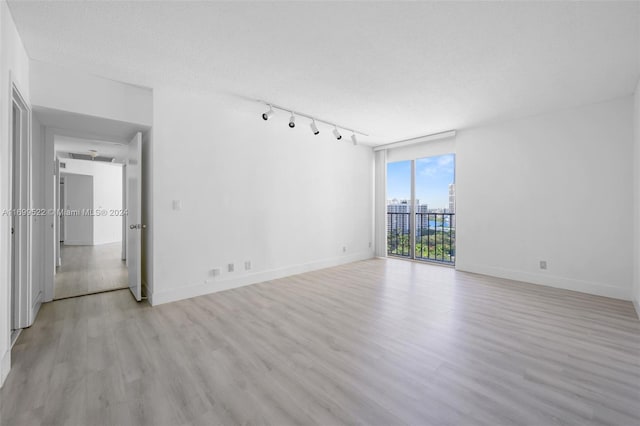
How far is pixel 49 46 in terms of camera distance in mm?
2420

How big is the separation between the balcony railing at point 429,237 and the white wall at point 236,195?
5.24 ft

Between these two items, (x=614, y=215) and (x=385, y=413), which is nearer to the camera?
(x=385, y=413)

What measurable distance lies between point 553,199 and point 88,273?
24.9 feet

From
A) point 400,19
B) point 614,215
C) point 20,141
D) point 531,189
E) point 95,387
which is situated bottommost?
point 95,387

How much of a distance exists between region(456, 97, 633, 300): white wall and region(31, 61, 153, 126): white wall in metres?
4.95

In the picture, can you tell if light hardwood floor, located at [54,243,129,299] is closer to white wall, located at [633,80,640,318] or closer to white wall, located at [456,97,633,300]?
white wall, located at [456,97,633,300]

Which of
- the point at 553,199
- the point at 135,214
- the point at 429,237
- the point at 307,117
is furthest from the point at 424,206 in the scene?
the point at 135,214

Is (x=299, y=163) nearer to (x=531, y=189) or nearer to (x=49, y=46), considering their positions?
(x=49, y=46)

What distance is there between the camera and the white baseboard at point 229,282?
3.38 metres

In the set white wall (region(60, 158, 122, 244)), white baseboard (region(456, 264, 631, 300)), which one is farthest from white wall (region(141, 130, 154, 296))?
white wall (region(60, 158, 122, 244))

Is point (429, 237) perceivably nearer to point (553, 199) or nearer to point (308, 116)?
point (553, 199)

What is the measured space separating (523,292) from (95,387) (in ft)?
15.2

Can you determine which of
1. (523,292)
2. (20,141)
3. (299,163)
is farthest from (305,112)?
(523,292)

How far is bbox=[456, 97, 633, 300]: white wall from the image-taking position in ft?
11.8
